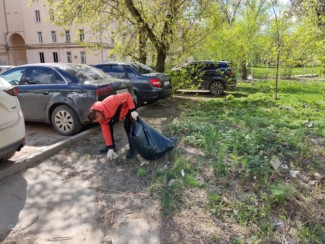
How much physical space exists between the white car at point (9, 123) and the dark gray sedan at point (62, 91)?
145 cm

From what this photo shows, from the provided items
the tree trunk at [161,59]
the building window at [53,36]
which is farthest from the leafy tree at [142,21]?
the building window at [53,36]

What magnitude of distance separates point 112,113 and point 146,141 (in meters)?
0.70

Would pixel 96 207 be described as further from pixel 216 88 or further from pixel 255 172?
pixel 216 88

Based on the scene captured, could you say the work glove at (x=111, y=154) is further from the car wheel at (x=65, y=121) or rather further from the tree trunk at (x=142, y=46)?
the tree trunk at (x=142, y=46)

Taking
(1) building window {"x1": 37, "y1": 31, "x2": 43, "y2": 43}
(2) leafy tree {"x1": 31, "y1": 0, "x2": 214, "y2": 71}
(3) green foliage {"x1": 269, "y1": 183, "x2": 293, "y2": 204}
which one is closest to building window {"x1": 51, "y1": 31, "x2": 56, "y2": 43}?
(1) building window {"x1": 37, "y1": 31, "x2": 43, "y2": 43}

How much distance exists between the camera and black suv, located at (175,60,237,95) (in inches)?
450

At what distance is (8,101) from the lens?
3.72 metres

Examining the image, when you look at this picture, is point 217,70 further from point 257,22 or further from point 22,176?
point 22,176

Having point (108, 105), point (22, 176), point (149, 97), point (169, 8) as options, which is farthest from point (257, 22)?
point (22, 176)

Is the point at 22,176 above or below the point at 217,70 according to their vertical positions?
below

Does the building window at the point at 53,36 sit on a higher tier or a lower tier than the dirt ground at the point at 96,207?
higher

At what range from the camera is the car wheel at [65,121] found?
5.43 m

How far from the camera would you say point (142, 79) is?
8.12 metres

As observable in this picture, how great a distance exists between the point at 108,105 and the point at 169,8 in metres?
6.06
